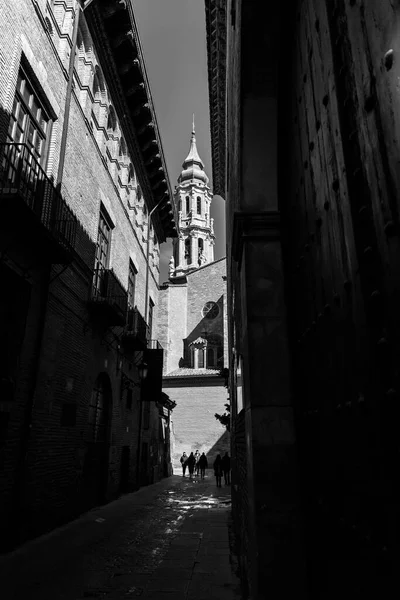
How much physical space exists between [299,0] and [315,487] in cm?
297

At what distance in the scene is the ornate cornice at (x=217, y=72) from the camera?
8.10 meters

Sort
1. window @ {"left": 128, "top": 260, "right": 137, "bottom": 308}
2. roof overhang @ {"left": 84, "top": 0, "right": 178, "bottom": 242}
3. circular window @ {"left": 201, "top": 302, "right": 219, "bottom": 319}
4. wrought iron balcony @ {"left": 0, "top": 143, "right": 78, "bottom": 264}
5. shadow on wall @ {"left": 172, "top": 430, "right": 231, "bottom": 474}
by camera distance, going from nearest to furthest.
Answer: wrought iron balcony @ {"left": 0, "top": 143, "right": 78, "bottom": 264} < roof overhang @ {"left": 84, "top": 0, "right": 178, "bottom": 242} < window @ {"left": 128, "top": 260, "right": 137, "bottom": 308} < shadow on wall @ {"left": 172, "top": 430, "right": 231, "bottom": 474} < circular window @ {"left": 201, "top": 302, "right": 219, "bottom": 319}

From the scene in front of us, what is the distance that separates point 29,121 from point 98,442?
322 inches

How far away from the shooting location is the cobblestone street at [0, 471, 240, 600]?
480cm

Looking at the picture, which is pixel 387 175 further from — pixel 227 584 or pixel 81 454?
pixel 81 454

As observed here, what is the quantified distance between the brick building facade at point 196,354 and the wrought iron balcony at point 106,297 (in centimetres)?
1830

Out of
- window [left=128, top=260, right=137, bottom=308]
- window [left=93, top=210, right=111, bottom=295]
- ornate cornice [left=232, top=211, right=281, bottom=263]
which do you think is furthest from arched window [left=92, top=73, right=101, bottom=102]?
ornate cornice [left=232, top=211, right=281, bottom=263]

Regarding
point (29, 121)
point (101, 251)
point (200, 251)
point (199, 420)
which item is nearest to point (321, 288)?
point (29, 121)

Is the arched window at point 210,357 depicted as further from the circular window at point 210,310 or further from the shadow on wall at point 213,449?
the shadow on wall at point 213,449

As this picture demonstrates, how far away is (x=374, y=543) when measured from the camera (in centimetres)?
124

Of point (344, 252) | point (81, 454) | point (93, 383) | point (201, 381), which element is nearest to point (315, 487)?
point (344, 252)

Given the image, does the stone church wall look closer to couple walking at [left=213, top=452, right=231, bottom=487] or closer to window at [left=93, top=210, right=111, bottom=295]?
couple walking at [left=213, top=452, right=231, bottom=487]

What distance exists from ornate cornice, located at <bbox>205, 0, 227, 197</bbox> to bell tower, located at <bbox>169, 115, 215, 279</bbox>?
4066 cm

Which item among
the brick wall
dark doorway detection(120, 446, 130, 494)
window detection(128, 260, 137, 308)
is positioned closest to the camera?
the brick wall
